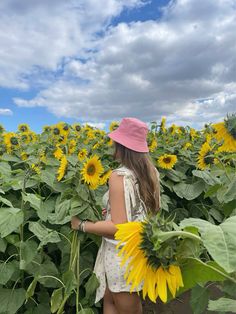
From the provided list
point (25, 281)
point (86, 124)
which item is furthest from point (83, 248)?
point (86, 124)

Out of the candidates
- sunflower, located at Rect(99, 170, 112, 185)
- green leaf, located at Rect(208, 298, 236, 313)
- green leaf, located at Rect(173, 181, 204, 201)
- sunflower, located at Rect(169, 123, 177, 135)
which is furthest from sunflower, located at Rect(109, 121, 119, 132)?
green leaf, located at Rect(208, 298, 236, 313)

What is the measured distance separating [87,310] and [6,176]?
144cm

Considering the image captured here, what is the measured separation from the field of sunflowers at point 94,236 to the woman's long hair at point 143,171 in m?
0.16

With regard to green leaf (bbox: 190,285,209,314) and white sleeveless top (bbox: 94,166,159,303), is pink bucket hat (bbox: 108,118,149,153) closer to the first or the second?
white sleeveless top (bbox: 94,166,159,303)

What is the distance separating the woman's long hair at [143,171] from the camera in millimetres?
2289

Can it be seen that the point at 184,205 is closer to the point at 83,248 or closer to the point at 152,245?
the point at 83,248

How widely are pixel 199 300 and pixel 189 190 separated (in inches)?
84.9

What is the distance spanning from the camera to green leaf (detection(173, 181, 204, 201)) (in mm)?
3688

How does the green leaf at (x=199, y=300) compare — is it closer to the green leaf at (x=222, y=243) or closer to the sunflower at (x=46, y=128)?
the green leaf at (x=222, y=243)

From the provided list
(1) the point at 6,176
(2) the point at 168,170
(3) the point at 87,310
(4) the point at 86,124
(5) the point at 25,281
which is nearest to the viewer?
(3) the point at 87,310

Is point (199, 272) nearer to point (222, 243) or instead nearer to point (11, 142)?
point (222, 243)

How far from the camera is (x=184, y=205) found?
13.9 feet

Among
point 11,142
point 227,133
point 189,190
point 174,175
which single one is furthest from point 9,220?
point 11,142

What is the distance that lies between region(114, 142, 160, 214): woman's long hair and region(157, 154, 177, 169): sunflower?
153 centimetres
